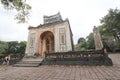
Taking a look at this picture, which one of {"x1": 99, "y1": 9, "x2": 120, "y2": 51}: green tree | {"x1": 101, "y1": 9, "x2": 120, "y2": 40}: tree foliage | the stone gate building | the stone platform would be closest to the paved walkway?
the stone platform

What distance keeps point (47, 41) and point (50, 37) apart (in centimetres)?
103

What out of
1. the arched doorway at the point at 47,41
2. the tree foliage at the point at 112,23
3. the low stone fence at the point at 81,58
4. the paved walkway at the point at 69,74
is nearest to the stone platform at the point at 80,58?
the low stone fence at the point at 81,58

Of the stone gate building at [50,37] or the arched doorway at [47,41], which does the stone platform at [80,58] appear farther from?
the arched doorway at [47,41]

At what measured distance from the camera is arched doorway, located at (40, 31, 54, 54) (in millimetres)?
19411

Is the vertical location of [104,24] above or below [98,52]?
above

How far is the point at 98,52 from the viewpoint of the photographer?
30.3 feet

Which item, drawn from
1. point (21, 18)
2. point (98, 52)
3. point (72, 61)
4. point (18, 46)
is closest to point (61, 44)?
point (72, 61)

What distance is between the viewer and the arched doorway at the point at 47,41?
19.4 metres

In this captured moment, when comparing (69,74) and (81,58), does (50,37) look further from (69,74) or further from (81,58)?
(69,74)

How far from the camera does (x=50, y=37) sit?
2033 cm

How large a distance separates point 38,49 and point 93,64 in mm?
11288

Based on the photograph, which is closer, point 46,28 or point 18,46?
point 46,28

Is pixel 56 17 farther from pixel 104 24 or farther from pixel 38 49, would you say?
pixel 104 24

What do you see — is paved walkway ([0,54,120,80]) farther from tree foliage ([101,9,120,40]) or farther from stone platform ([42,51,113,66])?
tree foliage ([101,9,120,40])
